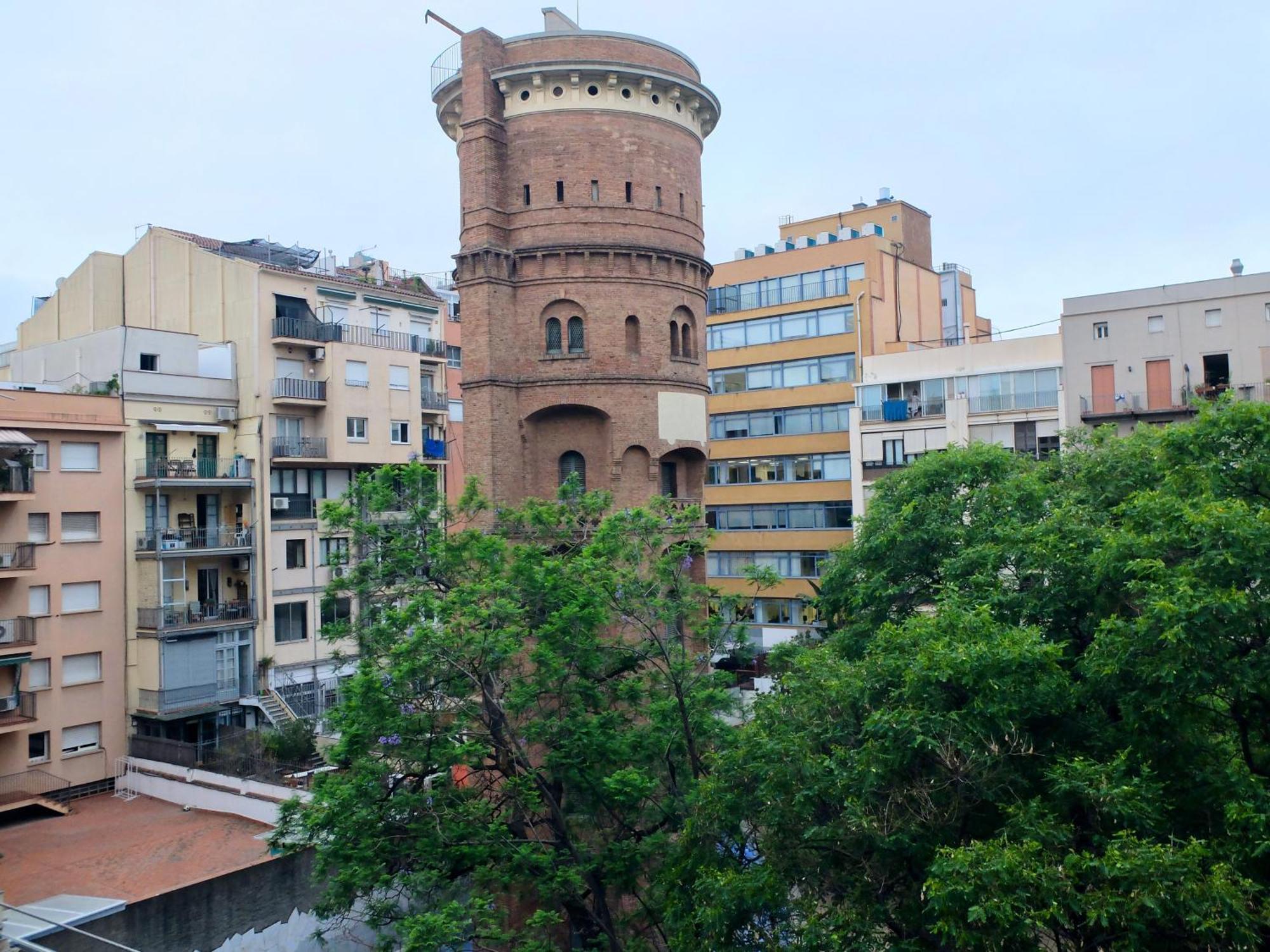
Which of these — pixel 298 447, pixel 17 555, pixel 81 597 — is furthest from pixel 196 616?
pixel 298 447

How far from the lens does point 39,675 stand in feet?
110

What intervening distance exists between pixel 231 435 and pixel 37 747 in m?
12.3

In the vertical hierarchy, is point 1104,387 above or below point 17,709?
above

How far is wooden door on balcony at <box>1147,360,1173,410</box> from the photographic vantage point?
37.8 meters

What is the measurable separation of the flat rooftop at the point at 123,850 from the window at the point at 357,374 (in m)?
16.4

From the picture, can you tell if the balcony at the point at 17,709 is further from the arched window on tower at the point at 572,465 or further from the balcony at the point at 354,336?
the arched window on tower at the point at 572,465

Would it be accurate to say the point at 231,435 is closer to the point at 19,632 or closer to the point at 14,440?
the point at 14,440

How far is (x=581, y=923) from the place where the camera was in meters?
18.8

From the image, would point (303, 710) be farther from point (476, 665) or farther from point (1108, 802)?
point (1108, 802)

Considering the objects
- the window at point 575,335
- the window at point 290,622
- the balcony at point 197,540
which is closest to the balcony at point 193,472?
the balcony at point 197,540

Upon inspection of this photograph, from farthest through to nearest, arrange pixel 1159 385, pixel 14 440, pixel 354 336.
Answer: pixel 354 336, pixel 1159 385, pixel 14 440

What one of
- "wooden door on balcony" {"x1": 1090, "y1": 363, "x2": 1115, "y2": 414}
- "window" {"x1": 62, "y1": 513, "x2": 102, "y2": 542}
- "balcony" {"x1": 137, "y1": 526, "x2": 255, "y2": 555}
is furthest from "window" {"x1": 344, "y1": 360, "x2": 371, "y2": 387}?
"wooden door on balcony" {"x1": 1090, "y1": 363, "x2": 1115, "y2": 414}

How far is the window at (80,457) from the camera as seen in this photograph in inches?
1367

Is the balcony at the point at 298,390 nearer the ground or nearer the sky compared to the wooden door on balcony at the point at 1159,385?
nearer the sky
